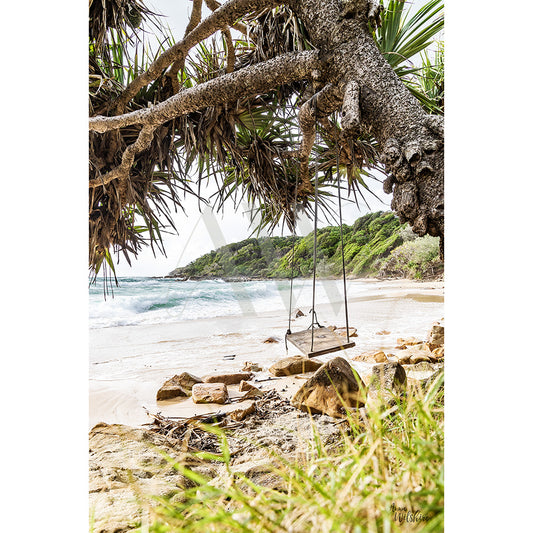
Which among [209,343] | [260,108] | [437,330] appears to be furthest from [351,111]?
[209,343]

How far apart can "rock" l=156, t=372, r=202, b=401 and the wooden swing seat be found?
1.32 ft

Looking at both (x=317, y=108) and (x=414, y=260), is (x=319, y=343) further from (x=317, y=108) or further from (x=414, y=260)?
(x=317, y=108)

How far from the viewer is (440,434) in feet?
1.37

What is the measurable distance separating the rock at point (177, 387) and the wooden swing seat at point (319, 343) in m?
0.40

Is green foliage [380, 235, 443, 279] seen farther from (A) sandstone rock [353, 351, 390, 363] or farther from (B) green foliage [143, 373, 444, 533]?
(B) green foliage [143, 373, 444, 533]

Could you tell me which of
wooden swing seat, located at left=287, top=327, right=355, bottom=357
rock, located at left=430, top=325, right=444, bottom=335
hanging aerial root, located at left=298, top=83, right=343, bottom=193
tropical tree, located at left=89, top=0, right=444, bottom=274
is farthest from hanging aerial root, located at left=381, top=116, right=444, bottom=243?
rock, located at left=430, top=325, right=444, bottom=335

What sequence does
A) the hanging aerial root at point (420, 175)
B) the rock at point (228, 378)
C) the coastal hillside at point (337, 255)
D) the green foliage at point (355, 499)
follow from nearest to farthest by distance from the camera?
the green foliage at point (355, 499) → the hanging aerial root at point (420, 175) → the rock at point (228, 378) → the coastal hillside at point (337, 255)

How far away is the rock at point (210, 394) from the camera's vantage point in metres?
1.04

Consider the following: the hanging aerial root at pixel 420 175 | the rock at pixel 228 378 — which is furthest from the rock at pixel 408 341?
the hanging aerial root at pixel 420 175

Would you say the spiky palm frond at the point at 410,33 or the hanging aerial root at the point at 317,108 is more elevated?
the spiky palm frond at the point at 410,33

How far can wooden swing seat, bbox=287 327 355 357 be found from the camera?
913 millimetres

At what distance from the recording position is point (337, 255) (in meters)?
1.60

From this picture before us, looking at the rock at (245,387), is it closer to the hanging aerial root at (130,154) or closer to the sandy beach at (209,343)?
the sandy beach at (209,343)
